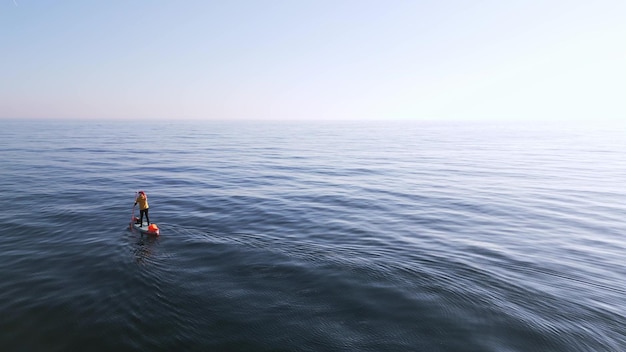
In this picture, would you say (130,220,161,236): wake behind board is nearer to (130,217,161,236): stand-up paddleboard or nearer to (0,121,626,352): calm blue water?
(130,217,161,236): stand-up paddleboard

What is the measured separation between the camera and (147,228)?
2092cm

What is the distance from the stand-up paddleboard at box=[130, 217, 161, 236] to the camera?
20.6m

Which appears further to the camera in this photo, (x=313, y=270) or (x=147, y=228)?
(x=147, y=228)

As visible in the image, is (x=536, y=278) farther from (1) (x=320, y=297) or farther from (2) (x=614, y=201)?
(2) (x=614, y=201)

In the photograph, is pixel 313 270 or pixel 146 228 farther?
pixel 146 228

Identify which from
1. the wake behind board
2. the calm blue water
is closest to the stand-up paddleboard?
the wake behind board

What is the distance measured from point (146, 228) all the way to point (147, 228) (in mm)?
113

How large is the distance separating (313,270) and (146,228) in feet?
38.0

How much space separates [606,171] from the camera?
48.1m

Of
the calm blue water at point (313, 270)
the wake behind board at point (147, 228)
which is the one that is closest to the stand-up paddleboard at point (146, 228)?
the wake behind board at point (147, 228)

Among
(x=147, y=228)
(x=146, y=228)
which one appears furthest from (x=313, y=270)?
(x=146, y=228)

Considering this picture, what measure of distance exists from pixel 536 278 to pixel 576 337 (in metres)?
4.50

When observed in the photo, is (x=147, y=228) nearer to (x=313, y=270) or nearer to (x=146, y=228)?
(x=146, y=228)

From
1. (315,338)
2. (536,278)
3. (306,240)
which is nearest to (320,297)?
(315,338)
